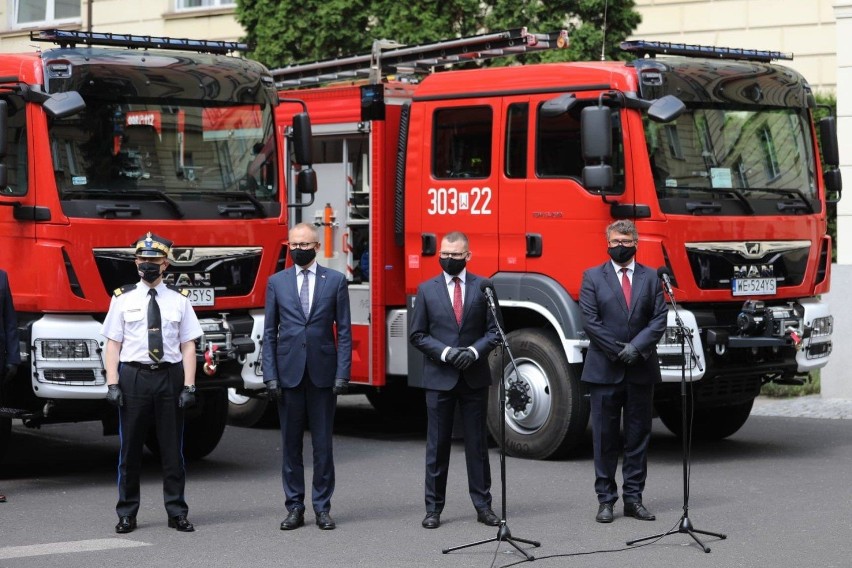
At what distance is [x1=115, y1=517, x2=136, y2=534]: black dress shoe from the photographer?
972 cm

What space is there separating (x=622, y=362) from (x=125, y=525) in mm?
3229

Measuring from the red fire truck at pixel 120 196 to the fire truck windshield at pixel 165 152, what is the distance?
10mm

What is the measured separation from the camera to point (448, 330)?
990cm

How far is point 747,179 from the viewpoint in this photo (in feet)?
41.3

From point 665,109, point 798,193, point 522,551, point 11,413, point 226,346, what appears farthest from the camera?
point 798,193

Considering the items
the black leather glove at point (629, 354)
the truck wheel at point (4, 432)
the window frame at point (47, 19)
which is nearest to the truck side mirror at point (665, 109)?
the black leather glove at point (629, 354)

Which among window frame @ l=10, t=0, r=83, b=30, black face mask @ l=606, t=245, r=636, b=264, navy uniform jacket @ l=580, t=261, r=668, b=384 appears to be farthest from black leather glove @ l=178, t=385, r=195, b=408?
window frame @ l=10, t=0, r=83, b=30

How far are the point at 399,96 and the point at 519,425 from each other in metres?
3.07

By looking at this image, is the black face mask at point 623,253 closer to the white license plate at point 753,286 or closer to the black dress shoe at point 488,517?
the black dress shoe at point 488,517

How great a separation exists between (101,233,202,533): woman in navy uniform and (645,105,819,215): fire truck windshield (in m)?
4.04

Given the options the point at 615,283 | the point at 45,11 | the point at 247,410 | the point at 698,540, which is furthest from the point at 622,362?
the point at 45,11

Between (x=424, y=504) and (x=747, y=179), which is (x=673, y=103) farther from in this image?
(x=424, y=504)

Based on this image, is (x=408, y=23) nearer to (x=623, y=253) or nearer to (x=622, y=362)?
(x=623, y=253)

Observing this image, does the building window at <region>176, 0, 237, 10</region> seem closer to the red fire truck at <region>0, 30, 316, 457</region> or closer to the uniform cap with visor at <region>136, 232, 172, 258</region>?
the red fire truck at <region>0, 30, 316, 457</region>
